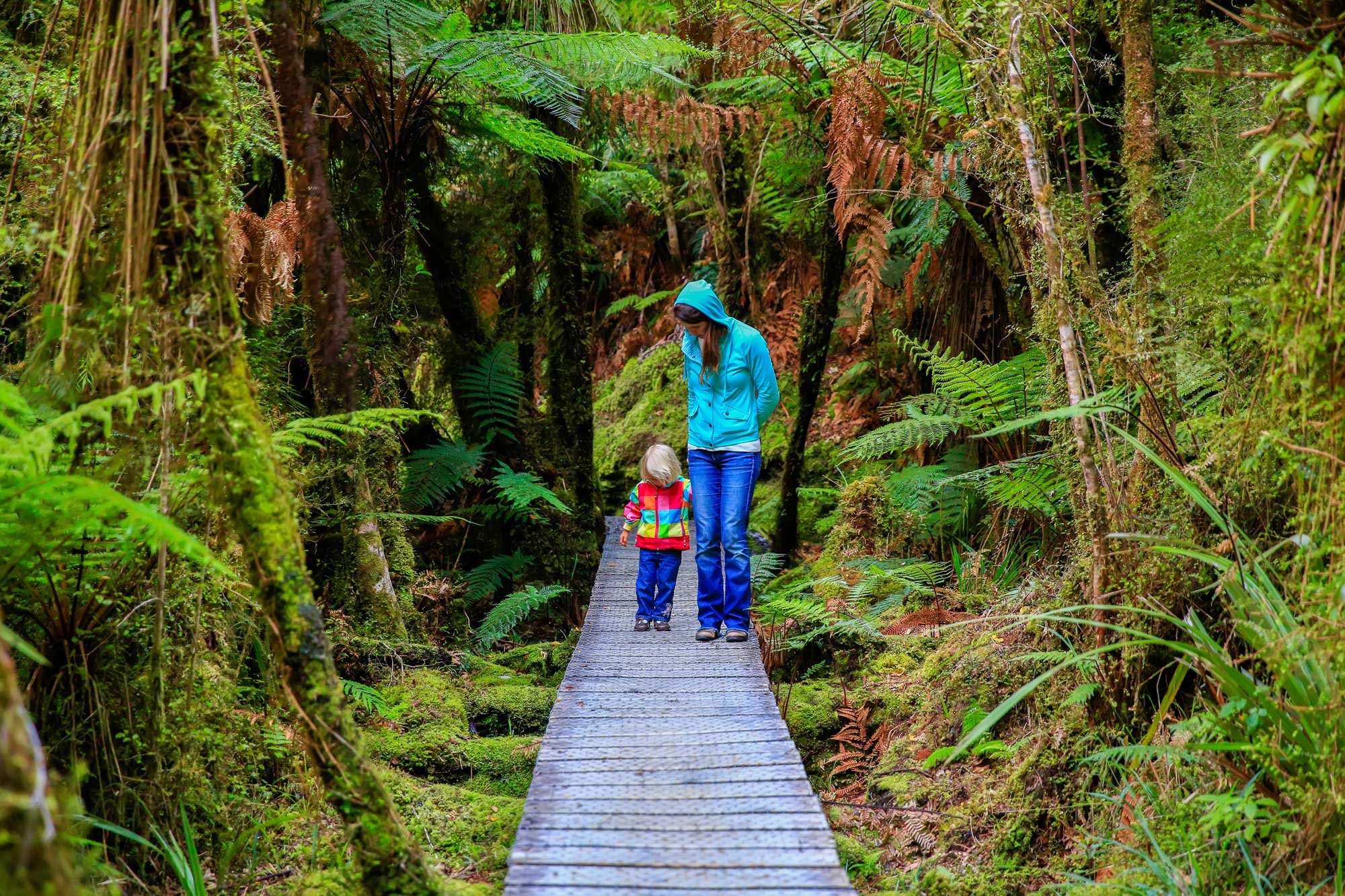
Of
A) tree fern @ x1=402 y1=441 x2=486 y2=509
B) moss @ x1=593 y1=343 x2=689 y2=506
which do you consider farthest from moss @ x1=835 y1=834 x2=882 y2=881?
moss @ x1=593 y1=343 x2=689 y2=506

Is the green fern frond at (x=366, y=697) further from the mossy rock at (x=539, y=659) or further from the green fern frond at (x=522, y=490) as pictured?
the green fern frond at (x=522, y=490)

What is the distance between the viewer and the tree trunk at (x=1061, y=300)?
3.56 m

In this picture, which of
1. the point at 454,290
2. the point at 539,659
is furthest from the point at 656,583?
the point at 454,290

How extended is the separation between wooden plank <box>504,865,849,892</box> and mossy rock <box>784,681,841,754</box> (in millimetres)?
2047

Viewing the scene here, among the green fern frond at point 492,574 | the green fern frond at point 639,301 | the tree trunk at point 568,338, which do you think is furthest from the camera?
the green fern frond at point 639,301

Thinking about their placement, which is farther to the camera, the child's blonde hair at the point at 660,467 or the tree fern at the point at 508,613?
the tree fern at the point at 508,613

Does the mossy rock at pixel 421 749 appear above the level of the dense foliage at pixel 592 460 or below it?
below

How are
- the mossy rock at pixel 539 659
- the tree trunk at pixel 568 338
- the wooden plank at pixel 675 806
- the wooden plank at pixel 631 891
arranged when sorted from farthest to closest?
the tree trunk at pixel 568 338
the mossy rock at pixel 539 659
the wooden plank at pixel 675 806
the wooden plank at pixel 631 891

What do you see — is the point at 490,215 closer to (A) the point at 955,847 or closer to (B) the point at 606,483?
(B) the point at 606,483

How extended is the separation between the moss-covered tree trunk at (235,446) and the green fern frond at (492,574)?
4.71 meters

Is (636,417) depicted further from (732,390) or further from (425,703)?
(425,703)

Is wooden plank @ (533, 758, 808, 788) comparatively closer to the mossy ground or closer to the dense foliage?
the mossy ground

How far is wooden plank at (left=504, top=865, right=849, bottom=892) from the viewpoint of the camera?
9.14ft

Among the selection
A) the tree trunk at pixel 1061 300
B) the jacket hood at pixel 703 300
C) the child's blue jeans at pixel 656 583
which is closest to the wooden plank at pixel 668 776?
the tree trunk at pixel 1061 300
